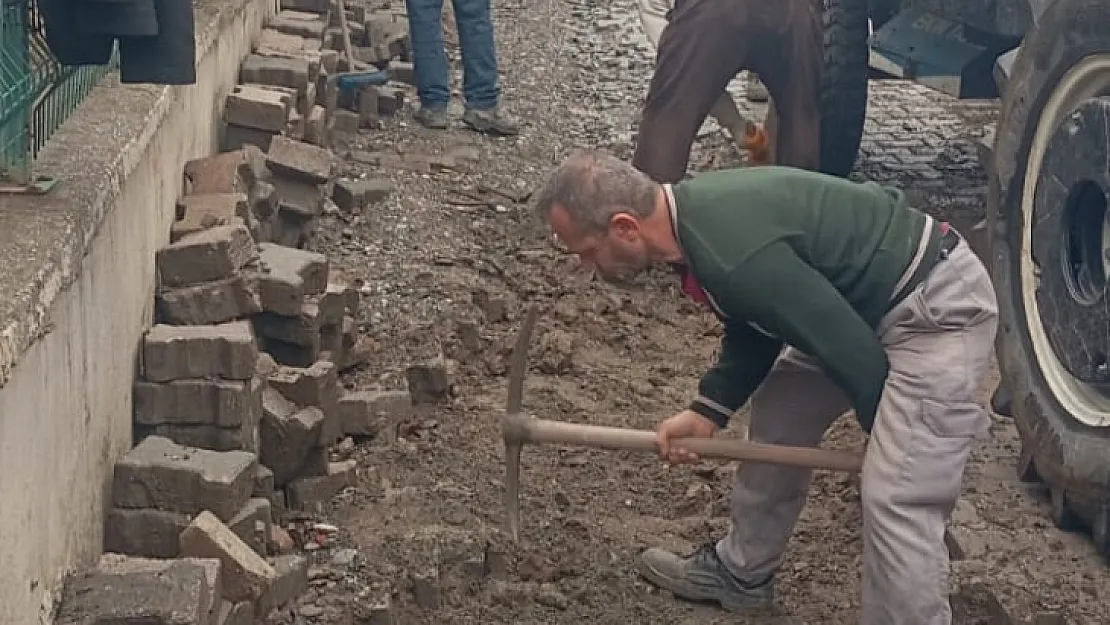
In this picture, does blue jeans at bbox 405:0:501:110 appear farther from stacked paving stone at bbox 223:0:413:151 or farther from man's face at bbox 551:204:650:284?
man's face at bbox 551:204:650:284

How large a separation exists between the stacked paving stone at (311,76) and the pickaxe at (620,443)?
112 inches

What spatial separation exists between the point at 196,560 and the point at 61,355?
1.69 ft

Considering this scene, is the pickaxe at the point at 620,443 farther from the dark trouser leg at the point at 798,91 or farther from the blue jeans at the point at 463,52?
the blue jeans at the point at 463,52

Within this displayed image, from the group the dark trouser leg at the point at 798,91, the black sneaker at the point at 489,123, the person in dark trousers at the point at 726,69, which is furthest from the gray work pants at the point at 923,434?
the black sneaker at the point at 489,123

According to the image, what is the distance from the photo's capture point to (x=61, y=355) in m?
3.53

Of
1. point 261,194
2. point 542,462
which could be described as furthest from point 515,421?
point 261,194

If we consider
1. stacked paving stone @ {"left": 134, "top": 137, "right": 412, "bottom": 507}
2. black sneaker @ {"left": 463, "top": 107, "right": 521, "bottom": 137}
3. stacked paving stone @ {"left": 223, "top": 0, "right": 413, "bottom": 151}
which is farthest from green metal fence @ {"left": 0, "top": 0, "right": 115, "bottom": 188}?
black sneaker @ {"left": 463, "top": 107, "right": 521, "bottom": 137}

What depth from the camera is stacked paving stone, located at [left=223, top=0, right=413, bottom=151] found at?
21.8 feet

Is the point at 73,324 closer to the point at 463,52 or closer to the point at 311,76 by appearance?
the point at 311,76

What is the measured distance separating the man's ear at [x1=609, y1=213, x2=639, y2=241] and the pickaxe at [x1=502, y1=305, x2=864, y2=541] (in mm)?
543

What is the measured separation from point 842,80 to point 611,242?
339 cm

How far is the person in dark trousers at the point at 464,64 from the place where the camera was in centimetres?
891

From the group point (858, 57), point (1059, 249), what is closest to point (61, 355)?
point (1059, 249)

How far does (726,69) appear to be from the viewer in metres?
6.00
